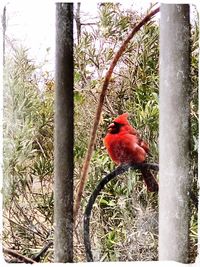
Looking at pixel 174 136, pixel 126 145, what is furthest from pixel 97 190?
pixel 174 136

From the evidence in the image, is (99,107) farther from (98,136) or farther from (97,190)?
(97,190)

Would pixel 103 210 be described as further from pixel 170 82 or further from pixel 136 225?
pixel 170 82

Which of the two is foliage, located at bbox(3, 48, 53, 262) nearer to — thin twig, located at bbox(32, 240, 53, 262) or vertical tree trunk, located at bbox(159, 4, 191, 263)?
thin twig, located at bbox(32, 240, 53, 262)

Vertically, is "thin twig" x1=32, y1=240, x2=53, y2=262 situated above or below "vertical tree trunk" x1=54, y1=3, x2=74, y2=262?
below

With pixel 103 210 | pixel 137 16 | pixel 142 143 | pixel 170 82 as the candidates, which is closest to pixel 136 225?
pixel 103 210

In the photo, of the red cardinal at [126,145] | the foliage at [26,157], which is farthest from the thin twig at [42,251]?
the red cardinal at [126,145]

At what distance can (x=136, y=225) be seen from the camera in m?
1.81

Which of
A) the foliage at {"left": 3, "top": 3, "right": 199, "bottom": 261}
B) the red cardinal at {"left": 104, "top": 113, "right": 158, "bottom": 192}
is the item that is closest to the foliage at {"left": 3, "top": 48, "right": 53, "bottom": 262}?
the foliage at {"left": 3, "top": 3, "right": 199, "bottom": 261}

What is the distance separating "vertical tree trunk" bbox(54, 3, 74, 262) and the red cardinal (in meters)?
0.11

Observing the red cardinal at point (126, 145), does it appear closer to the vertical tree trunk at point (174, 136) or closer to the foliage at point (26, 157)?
the vertical tree trunk at point (174, 136)

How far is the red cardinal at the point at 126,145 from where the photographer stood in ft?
5.90

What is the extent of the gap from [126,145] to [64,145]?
0.56 feet

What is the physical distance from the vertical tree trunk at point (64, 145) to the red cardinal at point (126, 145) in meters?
0.11

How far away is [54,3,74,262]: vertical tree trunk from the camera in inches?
70.2
